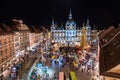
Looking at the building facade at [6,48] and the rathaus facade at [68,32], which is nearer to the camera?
the building facade at [6,48]

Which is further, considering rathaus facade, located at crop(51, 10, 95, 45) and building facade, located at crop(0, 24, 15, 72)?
rathaus facade, located at crop(51, 10, 95, 45)

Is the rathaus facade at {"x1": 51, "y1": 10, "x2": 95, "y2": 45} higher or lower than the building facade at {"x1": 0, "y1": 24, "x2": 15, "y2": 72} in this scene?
higher

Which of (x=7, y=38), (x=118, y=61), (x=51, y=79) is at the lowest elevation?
(x=51, y=79)

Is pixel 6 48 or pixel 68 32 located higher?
pixel 68 32

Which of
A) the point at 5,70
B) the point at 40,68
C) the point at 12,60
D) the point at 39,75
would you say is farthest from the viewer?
the point at 12,60

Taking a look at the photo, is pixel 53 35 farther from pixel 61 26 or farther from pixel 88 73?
pixel 88 73

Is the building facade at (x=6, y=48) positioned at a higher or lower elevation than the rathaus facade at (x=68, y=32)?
lower

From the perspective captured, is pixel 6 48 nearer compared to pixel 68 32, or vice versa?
pixel 6 48

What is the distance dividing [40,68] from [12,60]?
500 inches

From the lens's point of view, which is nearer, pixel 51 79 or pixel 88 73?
pixel 51 79

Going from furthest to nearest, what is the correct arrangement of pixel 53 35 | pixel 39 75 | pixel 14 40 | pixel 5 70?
pixel 53 35, pixel 14 40, pixel 5 70, pixel 39 75

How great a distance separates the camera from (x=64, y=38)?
4284 inches

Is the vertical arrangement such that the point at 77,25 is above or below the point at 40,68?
above

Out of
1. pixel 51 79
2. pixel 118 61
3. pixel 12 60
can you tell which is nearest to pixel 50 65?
pixel 12 60
